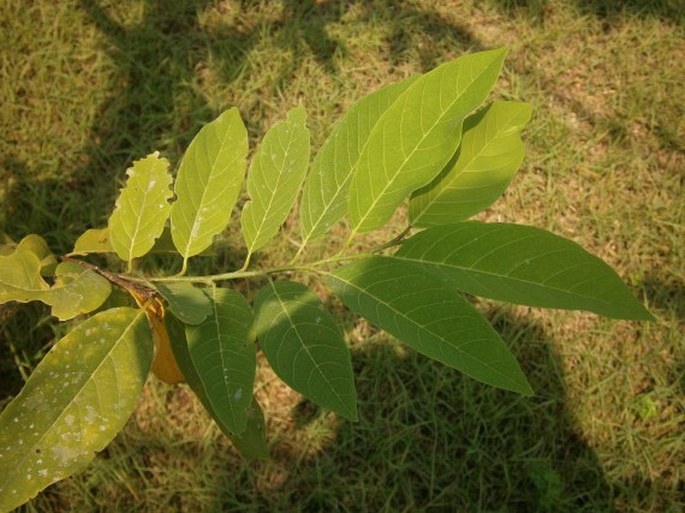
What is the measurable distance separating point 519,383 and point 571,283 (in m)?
0.16

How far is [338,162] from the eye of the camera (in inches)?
41.6

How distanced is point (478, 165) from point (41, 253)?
77 centimetres

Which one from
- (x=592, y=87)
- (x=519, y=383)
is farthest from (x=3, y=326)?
(x=592, y=87)

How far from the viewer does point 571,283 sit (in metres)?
0.86

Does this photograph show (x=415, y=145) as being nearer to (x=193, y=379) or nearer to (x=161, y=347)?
(x=193, y=379)

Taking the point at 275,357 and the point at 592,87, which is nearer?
the point at 275,357

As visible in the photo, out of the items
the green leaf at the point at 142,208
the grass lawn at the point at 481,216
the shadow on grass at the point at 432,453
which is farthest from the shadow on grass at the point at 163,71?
the green leaf at the point at 142,208

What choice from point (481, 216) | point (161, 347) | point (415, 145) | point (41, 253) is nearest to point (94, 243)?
point (41, 253)

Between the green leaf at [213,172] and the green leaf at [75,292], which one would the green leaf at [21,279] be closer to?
the green leaf at [75,292]

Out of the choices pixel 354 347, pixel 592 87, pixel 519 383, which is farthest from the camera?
pixel 592 87

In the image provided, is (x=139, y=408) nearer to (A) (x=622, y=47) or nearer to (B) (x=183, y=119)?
(B) (x=183, y=119)

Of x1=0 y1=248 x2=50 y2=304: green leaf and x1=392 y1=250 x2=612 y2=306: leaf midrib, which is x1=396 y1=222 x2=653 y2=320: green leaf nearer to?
x1=392 y1=250 x2=612 y2=306: leaf midrib

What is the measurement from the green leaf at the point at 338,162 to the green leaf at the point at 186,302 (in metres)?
0.21

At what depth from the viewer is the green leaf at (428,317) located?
0.83 meters
